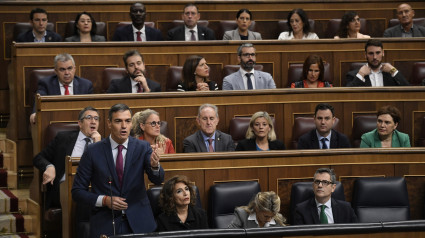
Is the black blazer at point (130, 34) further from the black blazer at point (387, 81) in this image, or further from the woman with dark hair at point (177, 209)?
the woman with dark hair at point (177, 209)

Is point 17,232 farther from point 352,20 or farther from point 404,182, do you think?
point 352,20

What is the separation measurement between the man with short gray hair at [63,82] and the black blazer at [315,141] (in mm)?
884

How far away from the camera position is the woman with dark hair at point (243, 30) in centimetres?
385

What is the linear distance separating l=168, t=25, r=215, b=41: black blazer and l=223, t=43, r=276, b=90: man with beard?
53 centimetres

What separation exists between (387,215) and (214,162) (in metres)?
0.58

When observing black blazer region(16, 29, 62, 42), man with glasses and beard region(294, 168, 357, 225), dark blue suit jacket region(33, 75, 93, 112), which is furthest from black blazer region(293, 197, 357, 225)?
black blazer region(16, 29, 62, 42)

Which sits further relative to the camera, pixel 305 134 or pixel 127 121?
pixel 305 134

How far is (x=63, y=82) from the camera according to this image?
3174 mm

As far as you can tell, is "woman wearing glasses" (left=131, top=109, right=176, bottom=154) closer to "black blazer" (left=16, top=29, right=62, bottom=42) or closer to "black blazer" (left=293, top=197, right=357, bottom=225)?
"black blazer" (left=293, top=197, right=357, bottom=225)

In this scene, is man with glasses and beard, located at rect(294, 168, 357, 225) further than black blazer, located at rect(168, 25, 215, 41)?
No

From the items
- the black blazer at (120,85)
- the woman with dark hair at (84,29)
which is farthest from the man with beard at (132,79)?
the woman with dark hair at (84,29)

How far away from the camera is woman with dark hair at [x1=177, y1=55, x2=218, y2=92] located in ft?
10.7

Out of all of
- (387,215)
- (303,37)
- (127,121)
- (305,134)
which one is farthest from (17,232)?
(303,37)

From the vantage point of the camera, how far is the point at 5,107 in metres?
3.65
